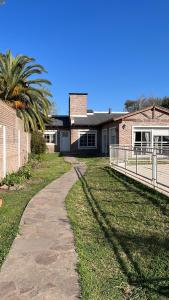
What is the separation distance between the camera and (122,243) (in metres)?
5.79

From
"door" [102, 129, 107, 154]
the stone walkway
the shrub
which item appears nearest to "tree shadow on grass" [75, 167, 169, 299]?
the stone walkway

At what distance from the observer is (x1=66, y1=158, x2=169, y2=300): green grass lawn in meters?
4.10

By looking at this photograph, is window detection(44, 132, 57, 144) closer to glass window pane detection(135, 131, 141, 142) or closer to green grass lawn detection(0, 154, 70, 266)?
glass window pane detection(135, 131, 141, 142)

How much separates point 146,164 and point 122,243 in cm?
853

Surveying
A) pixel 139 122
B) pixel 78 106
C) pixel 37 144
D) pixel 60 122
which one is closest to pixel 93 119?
pixel 78 106

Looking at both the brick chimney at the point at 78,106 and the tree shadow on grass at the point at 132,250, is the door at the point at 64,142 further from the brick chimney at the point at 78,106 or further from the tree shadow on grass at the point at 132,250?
the tree shadow on grass at the point at 132,250

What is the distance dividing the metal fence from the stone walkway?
4240 millimetres

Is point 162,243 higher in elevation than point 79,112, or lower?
lower

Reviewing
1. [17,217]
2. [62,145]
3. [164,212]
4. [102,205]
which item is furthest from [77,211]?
[62,145]

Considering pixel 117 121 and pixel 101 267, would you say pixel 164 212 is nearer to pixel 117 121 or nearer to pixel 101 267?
pixel 101 267

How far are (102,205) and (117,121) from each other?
17.8 metres

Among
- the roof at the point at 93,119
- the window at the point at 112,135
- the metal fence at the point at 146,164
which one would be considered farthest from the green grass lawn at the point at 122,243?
the roof at the point at 93,119

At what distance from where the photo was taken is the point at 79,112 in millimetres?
36688

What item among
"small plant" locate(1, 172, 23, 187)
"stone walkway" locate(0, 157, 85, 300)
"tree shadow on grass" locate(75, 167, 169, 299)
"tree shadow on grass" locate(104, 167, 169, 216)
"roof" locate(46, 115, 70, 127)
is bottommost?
"tree shadow on grass" locate(75, 167, 169, 299)
